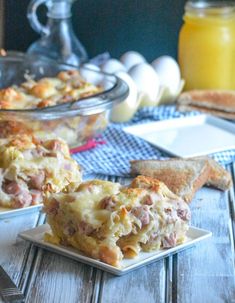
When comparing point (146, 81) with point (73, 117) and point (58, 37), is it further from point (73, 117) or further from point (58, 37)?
point (73, 117)

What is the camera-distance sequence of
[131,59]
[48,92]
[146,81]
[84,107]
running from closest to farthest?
[84,107]
[48,92]
[146,81]
[131,59]

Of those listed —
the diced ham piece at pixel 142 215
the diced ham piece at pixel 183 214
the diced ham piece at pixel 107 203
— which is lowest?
the diced ham piece at pixel 183 214

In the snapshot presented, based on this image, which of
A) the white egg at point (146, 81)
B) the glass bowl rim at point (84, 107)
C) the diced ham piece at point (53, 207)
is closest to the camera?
the diced ham piece at point (53, 207)

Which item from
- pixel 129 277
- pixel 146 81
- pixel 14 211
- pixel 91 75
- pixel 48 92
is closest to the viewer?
pixel 129 277

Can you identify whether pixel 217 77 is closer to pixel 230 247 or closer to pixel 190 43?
pixel 190 43

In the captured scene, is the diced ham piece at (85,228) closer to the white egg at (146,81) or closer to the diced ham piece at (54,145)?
the diced ham piece at (54,145)

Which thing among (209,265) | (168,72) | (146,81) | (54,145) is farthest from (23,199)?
(168,72)

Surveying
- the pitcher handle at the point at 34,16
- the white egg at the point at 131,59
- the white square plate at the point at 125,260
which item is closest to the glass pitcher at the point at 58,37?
the pitcher handle at the point at 34,16
